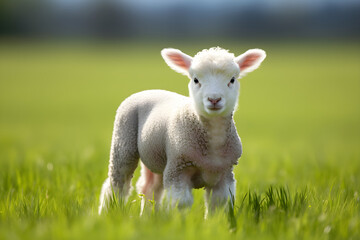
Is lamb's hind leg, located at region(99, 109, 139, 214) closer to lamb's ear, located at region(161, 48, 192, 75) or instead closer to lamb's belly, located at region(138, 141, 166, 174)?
lamb's belly, located at region(138, 141, 166, 174)

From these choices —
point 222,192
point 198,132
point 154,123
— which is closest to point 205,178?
point 222,192

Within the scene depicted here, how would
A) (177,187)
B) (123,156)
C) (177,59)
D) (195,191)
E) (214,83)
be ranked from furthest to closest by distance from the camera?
(195,191), (123,156), (177,59), (177,187), (214,83)

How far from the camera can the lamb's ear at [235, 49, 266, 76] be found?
4273 millimetres

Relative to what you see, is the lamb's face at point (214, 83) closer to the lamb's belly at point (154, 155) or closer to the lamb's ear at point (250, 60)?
the lamb's ear at point (250, 60)

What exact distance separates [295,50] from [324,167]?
49.1 m

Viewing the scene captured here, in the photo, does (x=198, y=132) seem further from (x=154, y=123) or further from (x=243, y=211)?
(x=243, y=211)

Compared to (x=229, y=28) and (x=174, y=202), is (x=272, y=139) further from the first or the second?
(x=229, y=28)

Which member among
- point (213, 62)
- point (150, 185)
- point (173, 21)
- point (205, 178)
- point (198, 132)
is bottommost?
point (150, 185)

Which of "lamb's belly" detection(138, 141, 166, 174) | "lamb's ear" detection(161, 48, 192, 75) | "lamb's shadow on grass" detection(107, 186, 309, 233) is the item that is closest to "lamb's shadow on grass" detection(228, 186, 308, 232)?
"lamb's shadow on grass" detection(107, 186, 309, 233)

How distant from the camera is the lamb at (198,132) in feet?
13.0

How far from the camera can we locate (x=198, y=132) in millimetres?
4121

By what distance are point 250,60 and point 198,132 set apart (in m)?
0.82

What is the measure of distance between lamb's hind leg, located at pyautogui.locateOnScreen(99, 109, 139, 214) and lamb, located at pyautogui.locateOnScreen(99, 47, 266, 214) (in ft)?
0.04

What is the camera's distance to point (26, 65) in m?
38.8
